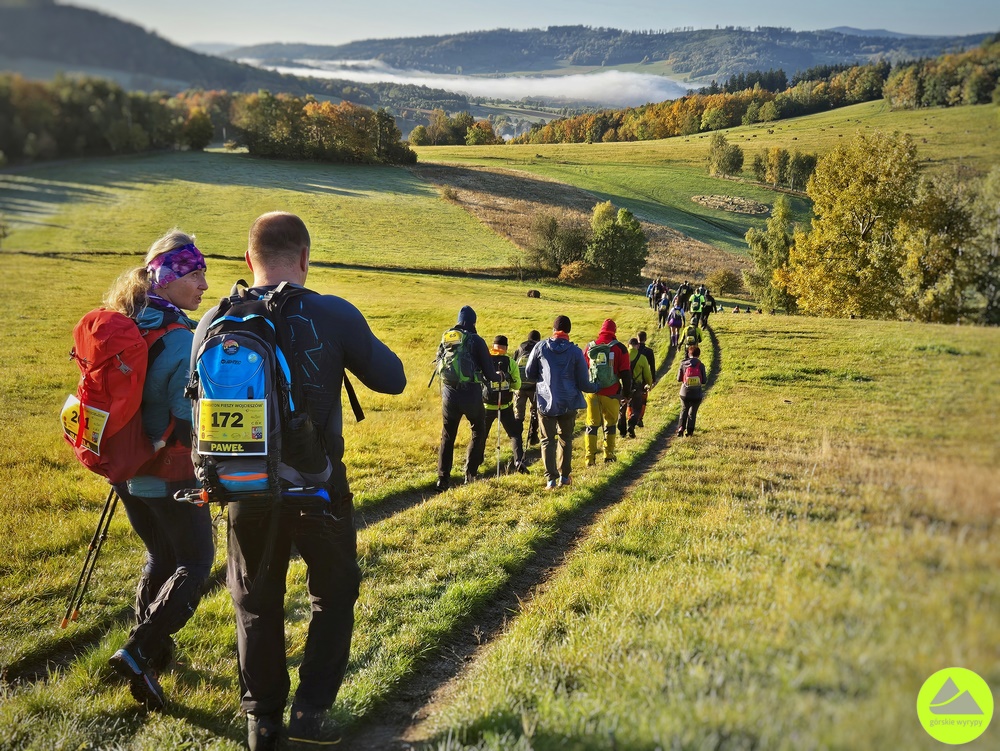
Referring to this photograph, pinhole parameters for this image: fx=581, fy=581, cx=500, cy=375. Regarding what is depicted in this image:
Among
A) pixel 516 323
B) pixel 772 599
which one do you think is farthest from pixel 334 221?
pixel 772 599

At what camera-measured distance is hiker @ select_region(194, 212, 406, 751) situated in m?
3.64

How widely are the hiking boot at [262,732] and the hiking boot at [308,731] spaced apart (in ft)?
0.40

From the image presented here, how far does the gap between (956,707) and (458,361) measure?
8553 mm

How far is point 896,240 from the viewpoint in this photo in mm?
4047

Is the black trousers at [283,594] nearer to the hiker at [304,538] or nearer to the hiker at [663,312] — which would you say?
the hiker at [304,538]

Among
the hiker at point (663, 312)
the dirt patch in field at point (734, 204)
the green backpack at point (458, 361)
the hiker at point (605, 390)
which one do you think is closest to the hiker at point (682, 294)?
the hiker at point (663, 312)

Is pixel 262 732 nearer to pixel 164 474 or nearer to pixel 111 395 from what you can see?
pixel 164 474

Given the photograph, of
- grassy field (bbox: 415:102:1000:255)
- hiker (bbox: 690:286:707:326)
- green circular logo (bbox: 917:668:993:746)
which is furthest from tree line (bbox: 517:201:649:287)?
green circular logo (bbox: 917:668:993:746)

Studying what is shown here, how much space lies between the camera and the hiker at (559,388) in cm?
1032

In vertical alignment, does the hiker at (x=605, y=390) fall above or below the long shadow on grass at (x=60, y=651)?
above

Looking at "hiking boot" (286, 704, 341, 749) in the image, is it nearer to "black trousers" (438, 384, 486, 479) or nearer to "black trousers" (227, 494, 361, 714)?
"black trousers" (227, 494, 361, 714)

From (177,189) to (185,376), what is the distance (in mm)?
53683

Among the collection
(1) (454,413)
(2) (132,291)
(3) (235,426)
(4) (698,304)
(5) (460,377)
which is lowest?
(1) (454,413)

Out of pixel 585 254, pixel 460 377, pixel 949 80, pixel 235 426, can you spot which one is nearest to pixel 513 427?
pixel 460 377
